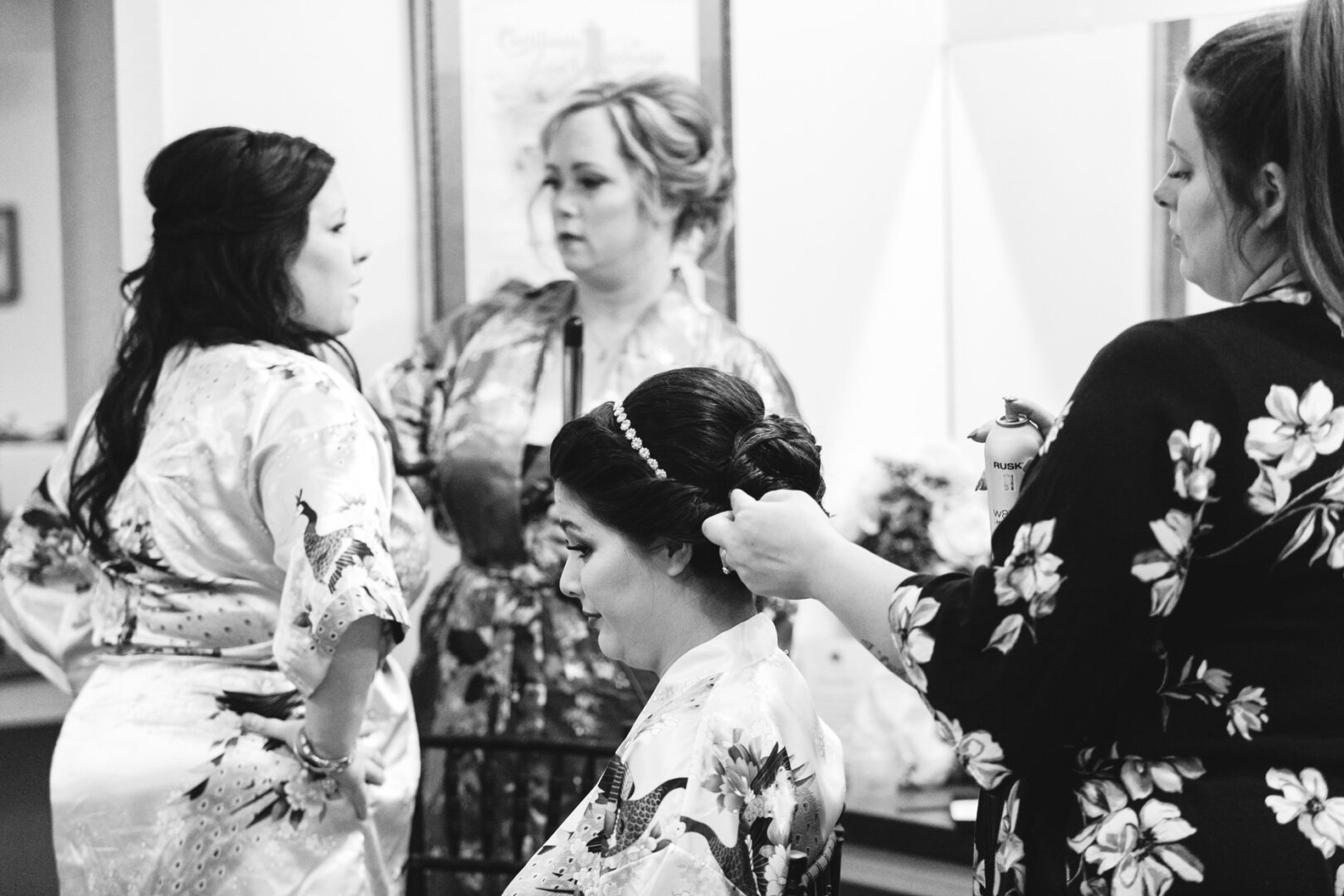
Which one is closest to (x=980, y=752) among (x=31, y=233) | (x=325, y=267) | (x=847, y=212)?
(x=325, y=267)

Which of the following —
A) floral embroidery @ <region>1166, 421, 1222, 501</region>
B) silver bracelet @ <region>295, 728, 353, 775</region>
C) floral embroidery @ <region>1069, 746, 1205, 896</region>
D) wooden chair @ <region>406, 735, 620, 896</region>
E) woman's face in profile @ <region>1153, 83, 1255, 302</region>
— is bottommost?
wooden chair @ <region>406, 735, 620, 896</region>

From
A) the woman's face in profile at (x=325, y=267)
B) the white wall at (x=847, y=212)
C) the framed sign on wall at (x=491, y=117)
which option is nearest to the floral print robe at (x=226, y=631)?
the woman's face in profile at (x=325, y=267)

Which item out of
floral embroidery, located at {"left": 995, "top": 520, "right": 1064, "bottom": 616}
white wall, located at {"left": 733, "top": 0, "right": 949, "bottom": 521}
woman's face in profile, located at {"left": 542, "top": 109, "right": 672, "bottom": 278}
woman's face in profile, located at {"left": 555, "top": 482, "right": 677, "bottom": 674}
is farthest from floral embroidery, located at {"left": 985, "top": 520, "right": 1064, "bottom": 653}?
white wall, located at {"left": 733, "top": 0, "right": 949, "bottom": 521}

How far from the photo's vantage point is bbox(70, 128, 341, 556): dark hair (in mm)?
1892

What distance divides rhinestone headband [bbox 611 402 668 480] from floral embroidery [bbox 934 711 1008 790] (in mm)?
435

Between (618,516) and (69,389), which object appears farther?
(69,389)

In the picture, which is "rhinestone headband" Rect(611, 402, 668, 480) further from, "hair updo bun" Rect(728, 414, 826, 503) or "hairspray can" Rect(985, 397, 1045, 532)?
"hairspray can" Rect(985, 397, 1045, 532)

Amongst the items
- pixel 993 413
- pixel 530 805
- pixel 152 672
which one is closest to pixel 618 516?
pixel 152 672

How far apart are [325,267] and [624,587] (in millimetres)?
652

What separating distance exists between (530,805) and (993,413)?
1865 millimetres

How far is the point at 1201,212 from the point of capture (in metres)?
1.24

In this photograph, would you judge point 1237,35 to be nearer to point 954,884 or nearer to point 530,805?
point 530,805

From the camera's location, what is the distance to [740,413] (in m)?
1.54

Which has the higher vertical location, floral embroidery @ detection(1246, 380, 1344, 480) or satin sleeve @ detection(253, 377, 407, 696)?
floral embroidery @ detection(1246, 380, 1344, 480)
